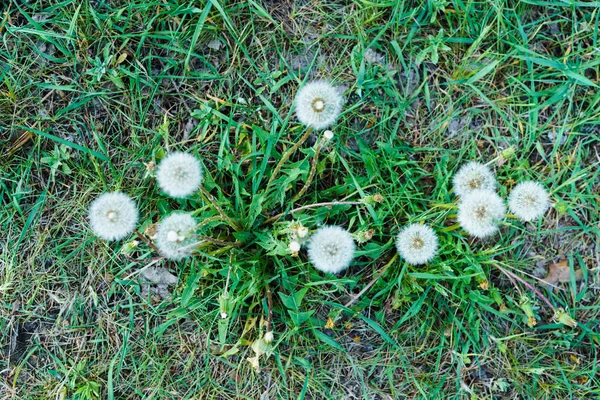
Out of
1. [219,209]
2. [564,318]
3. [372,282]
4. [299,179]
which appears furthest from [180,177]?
[564,318]

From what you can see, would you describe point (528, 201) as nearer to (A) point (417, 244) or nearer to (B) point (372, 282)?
(A) point (417, 244)

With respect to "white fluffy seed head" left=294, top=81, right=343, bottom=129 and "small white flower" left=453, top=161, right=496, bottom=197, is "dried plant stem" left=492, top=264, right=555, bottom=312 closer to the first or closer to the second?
"small white flower" left=453, top=161, right=496, bottom=197

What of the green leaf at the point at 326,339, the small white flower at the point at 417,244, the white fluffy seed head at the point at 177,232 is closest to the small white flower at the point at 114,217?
the white fluffy seed head at the point at 177,232

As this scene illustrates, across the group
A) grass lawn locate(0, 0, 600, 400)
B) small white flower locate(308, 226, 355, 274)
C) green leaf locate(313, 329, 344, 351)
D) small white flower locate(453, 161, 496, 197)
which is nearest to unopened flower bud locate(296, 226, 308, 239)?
small white flower locate(308, 226, 355, 274)

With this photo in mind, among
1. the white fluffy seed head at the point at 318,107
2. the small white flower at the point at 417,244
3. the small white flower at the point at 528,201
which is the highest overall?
the white fluffy seed head at the point at 318,107

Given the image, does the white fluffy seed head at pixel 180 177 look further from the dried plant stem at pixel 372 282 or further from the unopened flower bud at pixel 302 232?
the dried plant stem at pixel 372 282

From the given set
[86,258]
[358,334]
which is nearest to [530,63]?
[358,334]

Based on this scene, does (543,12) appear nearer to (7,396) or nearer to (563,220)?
(563,220)
